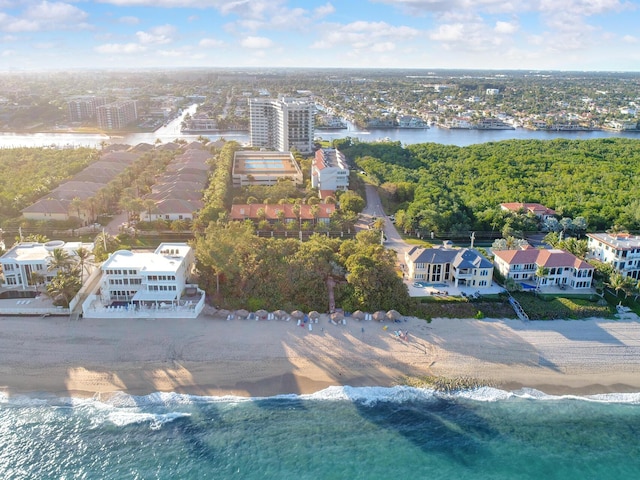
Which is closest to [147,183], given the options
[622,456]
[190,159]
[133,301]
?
[190,159]

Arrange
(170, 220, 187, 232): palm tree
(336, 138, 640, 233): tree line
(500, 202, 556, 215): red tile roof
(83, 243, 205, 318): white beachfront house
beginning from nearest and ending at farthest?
Result: (83, 243, 205, 318): white beachfront house, (170, 220, 187, 232): palm tree, (336, 138, 640, 233): tree line, (500, 202, 556, 215): red tile roof

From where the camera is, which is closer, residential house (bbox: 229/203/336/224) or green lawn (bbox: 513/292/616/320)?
green lawn (bbox: 513/292/616/320)

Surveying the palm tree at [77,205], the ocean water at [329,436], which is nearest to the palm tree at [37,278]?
the ocean water at [329,436]

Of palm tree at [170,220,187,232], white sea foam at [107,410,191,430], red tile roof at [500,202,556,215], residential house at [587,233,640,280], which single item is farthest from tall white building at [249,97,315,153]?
white sea foam at [107,410,191,430]

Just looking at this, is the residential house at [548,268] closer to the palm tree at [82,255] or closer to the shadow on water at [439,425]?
the shadow on water at [439,425]

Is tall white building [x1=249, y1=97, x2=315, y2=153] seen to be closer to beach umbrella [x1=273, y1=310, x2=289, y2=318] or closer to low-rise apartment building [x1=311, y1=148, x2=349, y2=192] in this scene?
low-rise apartment building [x1=311, y1=148, x2=349, y2=192]

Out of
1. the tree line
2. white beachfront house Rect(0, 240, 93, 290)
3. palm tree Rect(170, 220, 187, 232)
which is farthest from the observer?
the tree line

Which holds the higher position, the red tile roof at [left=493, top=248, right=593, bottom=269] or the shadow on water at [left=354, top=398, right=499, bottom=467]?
the red tile roof at [left=493, top=248, right=593, bottom=269]
